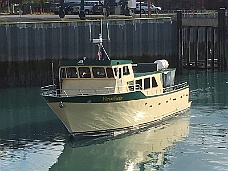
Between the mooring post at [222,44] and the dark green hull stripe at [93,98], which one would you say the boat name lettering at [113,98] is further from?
the mooring post at [222,44]

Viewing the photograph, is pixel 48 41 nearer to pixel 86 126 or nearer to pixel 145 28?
pixel 145 28

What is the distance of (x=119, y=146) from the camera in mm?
28844

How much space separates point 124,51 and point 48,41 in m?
6.37

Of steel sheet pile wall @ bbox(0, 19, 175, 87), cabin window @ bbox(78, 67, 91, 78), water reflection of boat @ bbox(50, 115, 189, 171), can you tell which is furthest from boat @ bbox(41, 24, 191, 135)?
steel sheet pile wall @ bbox(0, 19, 175, 87)

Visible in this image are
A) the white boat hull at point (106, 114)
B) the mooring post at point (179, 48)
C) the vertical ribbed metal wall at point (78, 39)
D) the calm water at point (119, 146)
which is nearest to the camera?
the calm water at point (119, 146)

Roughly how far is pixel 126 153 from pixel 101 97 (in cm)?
300

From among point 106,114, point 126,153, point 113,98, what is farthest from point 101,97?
point 126,153

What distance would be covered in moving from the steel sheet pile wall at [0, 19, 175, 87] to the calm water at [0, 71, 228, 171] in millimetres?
8870

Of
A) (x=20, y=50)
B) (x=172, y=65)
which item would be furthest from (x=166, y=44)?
(x=20, y=50)

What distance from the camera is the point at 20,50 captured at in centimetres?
4662

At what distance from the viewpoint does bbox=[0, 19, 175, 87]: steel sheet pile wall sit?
152ft

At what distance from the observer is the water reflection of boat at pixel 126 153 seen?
26.0 metres

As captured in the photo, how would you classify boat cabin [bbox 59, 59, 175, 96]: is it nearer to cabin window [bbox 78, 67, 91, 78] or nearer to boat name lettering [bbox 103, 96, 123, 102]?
cabin window [bbox 78, 67, 91, 78]

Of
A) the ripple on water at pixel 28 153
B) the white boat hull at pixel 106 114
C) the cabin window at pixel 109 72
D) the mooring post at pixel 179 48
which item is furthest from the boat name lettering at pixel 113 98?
the mooring post at pixel 179 48
